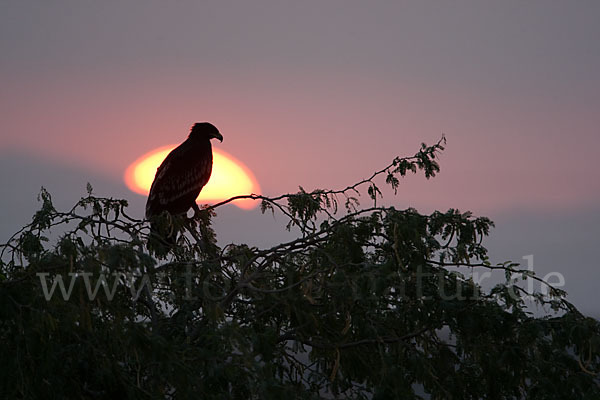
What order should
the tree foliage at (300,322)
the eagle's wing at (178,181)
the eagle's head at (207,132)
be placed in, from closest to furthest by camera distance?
1. the tree foliage at (300,322)
2. the eagle's wing at (178,181)
3. the eagle's head at (207,132)

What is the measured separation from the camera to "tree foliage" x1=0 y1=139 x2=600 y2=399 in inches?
185

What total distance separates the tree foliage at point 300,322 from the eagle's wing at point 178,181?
6.43 feet

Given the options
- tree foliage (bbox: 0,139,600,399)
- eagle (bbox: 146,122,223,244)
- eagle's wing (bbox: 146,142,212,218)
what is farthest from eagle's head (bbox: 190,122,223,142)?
tree foliage (bbox: 0,139,600,399)

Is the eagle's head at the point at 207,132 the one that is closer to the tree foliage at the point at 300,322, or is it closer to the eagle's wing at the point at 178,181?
the eagle's wing at the point at 178,181

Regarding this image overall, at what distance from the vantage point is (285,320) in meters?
7.13

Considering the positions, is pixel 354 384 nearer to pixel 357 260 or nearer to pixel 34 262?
pixel 357 260

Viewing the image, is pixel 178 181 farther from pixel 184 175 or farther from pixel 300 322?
pixel 300 322

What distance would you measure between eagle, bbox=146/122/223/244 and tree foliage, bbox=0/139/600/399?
6.44 ft

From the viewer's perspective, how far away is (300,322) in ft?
18.0

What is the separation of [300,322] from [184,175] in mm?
5494

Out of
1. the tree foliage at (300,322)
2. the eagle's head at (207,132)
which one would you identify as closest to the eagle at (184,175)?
the eagle's head at (207,132)

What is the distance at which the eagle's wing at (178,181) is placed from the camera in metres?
10.2

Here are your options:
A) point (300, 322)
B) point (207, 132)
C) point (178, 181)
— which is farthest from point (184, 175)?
point (300, 322)

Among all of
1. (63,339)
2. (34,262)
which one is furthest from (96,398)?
(34,262)
